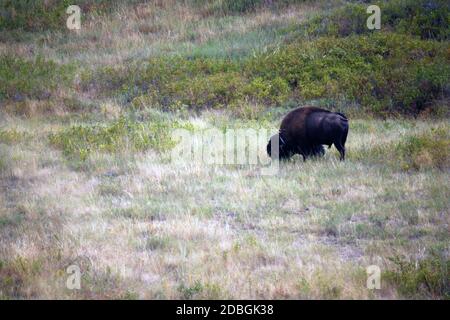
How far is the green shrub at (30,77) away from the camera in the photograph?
1827cm

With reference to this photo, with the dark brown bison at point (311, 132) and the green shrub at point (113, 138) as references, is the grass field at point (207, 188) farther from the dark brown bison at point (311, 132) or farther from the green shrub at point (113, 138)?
the dark brown bison at point (311, 132)

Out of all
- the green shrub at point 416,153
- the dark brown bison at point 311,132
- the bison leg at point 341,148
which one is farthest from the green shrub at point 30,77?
the green shrub at point 416,153

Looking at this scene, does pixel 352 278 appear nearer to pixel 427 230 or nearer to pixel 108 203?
pixel 427 230

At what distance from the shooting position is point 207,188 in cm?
1082

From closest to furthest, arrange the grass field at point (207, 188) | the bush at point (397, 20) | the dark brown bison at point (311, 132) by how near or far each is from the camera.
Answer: the grass field at point (207, 188) → the dark brown bison at point (311, 132) → the bush at point (397, 20)

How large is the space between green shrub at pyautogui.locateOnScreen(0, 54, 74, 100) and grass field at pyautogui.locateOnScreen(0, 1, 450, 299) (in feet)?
0.19

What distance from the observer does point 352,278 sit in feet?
23.7

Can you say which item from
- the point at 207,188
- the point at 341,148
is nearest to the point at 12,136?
the point at 207,188

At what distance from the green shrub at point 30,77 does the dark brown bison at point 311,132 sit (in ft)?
27.9

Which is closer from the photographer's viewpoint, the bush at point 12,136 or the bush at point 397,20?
the bush at point 12,136

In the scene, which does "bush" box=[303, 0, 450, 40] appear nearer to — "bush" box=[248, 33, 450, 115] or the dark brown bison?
"bush" box=[248, 33, 450, 115]

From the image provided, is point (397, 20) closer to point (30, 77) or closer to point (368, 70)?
point (368, 70)

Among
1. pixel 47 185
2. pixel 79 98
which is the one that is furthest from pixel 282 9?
pixel 47 185

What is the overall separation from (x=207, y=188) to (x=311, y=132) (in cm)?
208
